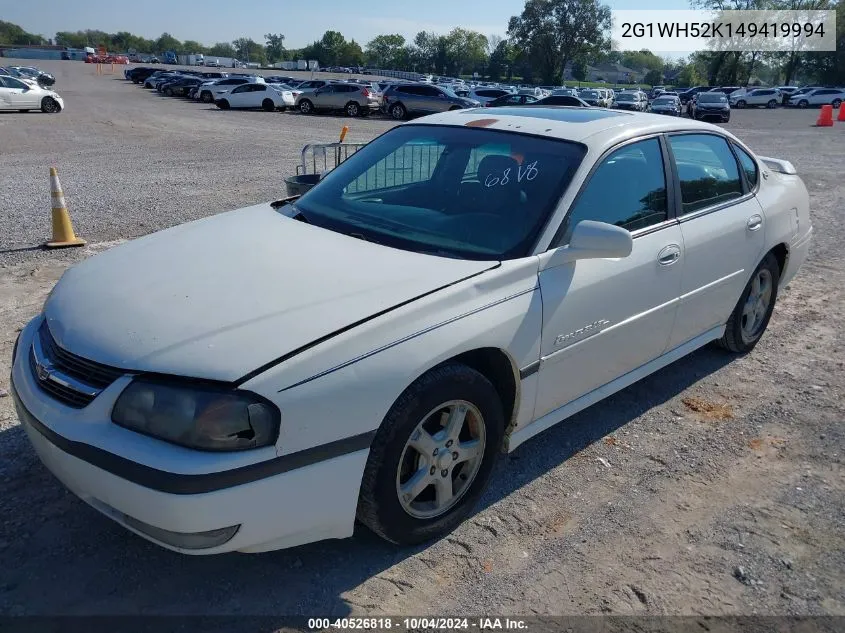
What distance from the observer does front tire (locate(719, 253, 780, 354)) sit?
4750 millimetres

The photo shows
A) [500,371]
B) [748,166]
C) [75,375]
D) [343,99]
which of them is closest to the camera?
[75,375]

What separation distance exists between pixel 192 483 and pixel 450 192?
2.03m

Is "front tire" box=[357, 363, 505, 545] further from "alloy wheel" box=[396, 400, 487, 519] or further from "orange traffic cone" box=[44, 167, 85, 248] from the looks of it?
"orange traffic cone" box=[44, 167, 85, 248]

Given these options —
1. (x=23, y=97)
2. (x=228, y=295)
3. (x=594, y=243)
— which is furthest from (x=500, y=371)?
(x=23, y=97)

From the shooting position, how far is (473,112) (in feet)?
13.8

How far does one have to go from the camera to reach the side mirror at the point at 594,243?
305 centimetres

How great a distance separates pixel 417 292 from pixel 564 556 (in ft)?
4.23

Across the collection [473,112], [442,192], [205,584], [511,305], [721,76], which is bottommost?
[205,584]

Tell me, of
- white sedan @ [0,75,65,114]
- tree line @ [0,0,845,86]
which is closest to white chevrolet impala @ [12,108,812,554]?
white sedan @ [0,75,65,114]

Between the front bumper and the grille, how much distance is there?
A: 38 millimetres

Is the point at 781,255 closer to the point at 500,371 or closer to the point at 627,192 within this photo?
the point at 627,192

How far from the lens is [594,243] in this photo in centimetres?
306

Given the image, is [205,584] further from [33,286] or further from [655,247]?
[33,286]

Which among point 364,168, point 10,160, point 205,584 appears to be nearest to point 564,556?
point 205,584
